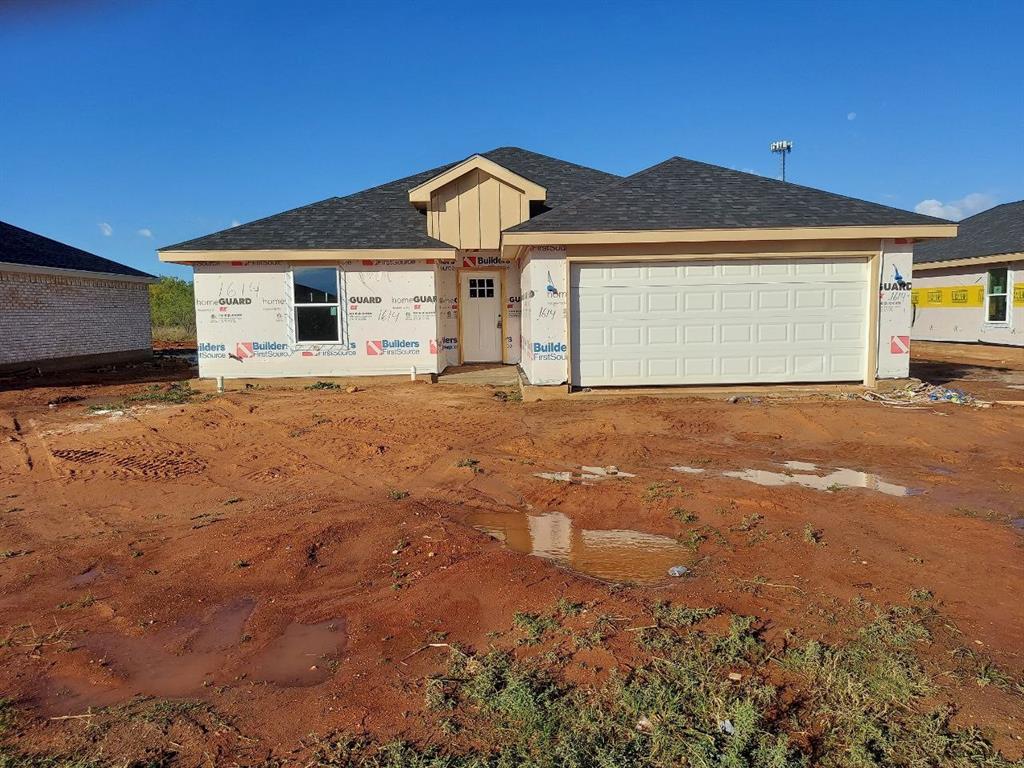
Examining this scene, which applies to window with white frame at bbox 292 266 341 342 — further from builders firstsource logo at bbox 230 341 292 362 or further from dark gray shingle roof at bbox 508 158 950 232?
dark gray shingle roof at bbox 508 158 950 232

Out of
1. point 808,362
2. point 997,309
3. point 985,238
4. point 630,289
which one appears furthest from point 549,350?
point 985,238

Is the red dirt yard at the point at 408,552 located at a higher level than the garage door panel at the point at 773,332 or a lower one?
lower

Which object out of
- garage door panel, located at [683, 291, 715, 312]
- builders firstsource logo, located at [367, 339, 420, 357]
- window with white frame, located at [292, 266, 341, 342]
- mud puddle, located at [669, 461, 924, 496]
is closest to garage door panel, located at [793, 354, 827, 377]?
garage door panel, located at [683, 291, 715, 312]

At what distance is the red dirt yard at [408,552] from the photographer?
11.2 feet

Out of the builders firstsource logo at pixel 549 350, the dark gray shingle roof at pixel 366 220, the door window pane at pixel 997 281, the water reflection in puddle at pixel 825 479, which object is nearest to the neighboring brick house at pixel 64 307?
the dark gray shingle roof at pixel 366 220

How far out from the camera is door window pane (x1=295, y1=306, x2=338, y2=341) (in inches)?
577

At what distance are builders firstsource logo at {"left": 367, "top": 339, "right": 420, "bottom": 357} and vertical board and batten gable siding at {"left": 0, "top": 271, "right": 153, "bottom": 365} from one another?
10.8 meters

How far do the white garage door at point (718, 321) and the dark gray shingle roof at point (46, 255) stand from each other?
51.6ft

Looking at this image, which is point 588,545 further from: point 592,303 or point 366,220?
point 366,220

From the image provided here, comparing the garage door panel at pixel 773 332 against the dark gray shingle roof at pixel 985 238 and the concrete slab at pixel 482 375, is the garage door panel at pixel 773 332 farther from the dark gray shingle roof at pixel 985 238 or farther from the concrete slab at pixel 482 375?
the dark gray shingle roof at pixel 985 238

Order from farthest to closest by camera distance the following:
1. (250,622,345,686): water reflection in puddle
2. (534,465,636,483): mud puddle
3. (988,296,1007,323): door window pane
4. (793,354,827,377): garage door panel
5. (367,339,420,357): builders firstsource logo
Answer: (988,296,1007,323): door window pane
(367,339,420,357): builders firstsource logo
(793,354,827,377): garage door panel
(534,465,636,483): mud puddle
(250,622,345,686): water reflection in puddle

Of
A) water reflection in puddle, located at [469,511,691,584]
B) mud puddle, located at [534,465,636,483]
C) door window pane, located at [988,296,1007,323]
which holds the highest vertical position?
door window pane, located at [988,296,1007,323]

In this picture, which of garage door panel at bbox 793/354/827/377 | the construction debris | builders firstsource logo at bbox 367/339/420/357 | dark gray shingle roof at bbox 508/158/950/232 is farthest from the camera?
builders firstsource logo at bbox 367/339/420/357

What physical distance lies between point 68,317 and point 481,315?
42.3 ft
